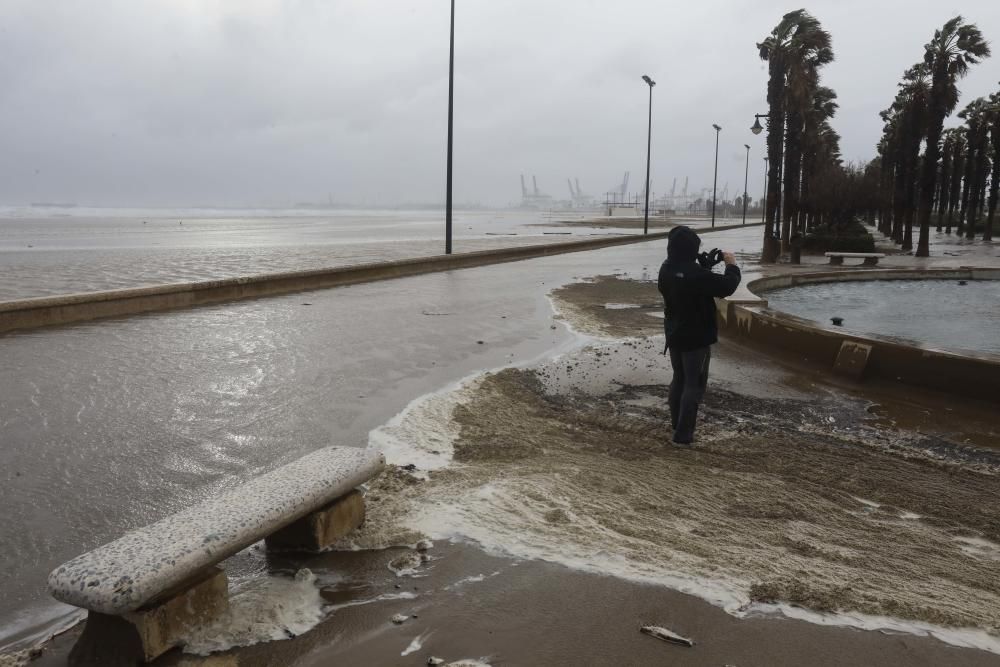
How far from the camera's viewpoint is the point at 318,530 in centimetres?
347

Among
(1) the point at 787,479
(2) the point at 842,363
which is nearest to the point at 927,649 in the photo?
(1) the point at 787,479

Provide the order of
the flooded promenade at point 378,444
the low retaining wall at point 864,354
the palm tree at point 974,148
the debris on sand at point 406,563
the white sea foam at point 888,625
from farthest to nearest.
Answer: the palm tree at point 974,148, the low retaining wall at point 864,354, the debris on sand at point 406,563, the flooded promenade at point 378,444, the white sea foam at point 888,625

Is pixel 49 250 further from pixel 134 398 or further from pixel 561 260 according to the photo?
pixel 134 398

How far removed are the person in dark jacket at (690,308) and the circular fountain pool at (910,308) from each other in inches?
157

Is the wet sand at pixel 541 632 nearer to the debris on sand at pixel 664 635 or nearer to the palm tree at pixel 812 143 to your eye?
the debris on sand at pixel 664 635

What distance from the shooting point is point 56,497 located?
4191 mm

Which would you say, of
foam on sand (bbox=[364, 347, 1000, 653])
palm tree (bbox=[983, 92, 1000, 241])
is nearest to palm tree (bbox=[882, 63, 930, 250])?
palm tree (bbox=[983, 92, 1000, 241])

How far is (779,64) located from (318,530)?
26104mm

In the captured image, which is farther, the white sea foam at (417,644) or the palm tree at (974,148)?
the palm tree at (974,148)

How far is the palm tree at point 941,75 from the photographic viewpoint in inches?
1069

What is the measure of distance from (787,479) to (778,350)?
4586mm

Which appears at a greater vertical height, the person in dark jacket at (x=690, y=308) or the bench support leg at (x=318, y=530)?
the person in dark jacket at (x=690, y=308)

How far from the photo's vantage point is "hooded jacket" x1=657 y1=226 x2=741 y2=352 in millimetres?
5082

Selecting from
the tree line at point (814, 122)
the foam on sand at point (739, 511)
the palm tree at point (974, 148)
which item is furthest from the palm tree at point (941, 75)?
the foam on sand at point (739, 511)
